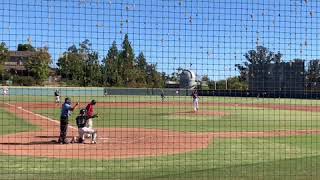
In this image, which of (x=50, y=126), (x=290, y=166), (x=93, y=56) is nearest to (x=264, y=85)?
(x=290, y=166)

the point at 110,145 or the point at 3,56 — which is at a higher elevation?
the point at 3,56

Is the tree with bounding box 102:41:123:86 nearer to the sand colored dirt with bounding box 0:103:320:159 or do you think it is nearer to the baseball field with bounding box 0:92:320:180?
the baseball field with bounding box 0:92:320:180

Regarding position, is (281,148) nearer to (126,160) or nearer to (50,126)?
(126,160)

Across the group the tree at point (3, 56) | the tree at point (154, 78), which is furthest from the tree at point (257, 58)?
the tree at point (3, 56)

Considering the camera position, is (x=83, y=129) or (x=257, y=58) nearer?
(x=257, y=58)

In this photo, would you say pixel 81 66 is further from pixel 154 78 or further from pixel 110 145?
pixel 110 145

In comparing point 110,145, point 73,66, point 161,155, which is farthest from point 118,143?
point 73,66

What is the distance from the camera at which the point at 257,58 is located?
37.1 ft

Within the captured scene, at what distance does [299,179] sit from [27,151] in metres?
7.30

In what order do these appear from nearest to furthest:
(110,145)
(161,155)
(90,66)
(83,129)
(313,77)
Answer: (90,66) < (161,155) < (110,145) < (83,129) < (313,77)

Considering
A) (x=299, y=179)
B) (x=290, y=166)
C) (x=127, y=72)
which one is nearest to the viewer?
(x=299, y=179)

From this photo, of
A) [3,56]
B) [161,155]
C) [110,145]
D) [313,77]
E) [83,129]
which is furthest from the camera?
[313,77]

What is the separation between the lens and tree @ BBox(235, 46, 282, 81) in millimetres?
10001

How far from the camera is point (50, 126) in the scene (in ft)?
69.3
